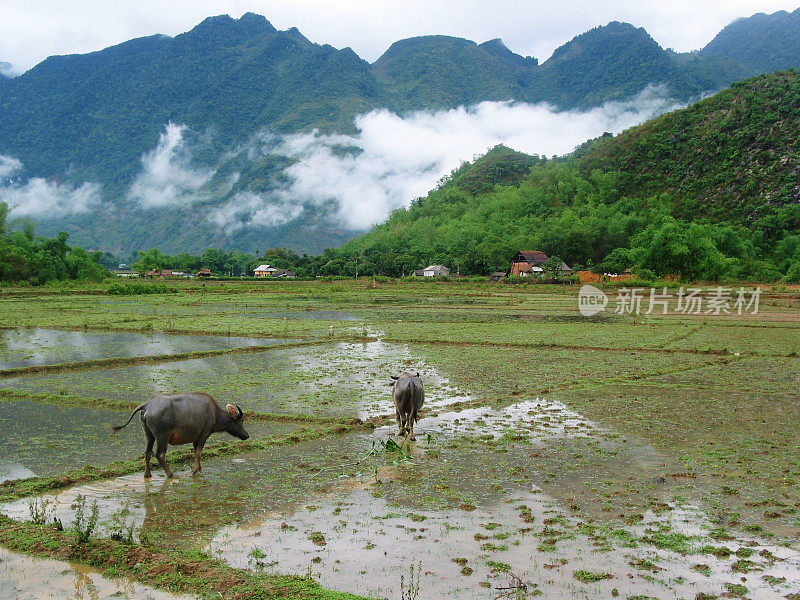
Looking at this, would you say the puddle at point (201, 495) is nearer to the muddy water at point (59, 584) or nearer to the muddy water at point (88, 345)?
the muddy water at point (59, 584)

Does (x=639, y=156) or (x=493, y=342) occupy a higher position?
(x=639, y=156)

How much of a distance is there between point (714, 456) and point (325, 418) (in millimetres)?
6325

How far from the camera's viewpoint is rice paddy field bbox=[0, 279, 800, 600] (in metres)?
5.33

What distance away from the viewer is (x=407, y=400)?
386 inches

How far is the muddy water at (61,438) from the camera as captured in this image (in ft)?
27.7

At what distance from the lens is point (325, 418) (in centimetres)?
1109

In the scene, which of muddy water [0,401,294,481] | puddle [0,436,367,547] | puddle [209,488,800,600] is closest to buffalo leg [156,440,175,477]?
puddle [0,436,367,547]

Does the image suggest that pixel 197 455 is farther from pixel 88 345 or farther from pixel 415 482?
pixel 88 345

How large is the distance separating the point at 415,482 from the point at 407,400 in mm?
2160

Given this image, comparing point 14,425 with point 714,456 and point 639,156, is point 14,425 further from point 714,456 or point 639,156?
point 639,156

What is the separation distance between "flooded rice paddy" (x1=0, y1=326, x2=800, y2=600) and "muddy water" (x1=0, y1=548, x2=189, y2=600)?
0.06 ft

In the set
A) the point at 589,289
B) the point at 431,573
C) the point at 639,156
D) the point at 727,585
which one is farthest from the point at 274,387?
the point at 639,156

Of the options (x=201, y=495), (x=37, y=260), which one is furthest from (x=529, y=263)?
(x=201, y=495)

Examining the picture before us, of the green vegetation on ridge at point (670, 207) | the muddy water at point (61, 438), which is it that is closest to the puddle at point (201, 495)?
the muddy water at point (61, 438)
